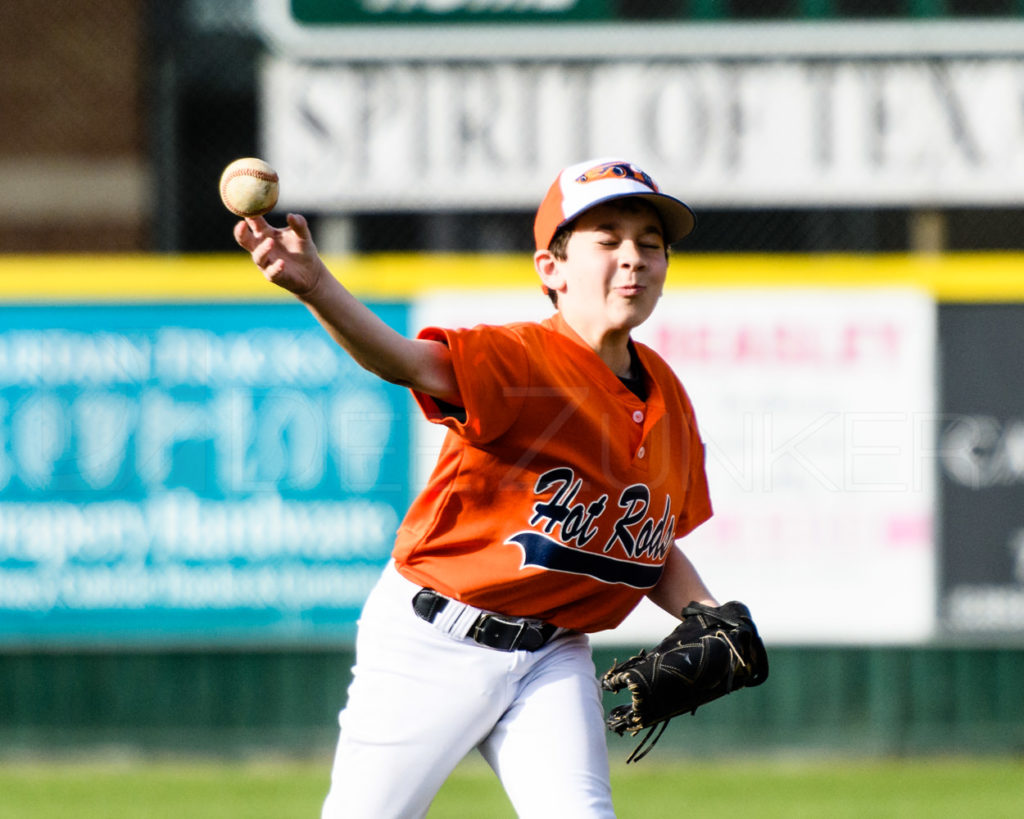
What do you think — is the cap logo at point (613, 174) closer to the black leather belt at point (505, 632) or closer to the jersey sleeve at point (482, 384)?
the jersey sleeve at point (482, 384)

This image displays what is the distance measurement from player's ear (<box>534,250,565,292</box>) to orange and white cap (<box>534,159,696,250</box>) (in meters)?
0.02

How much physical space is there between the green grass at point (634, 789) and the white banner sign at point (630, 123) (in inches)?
98.2

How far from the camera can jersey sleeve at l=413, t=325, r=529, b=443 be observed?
2523 mm

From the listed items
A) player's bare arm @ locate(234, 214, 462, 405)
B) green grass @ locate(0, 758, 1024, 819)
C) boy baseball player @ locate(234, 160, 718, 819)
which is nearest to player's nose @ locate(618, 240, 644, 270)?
boy baseball player @ locate(234, 160, 718, 819)

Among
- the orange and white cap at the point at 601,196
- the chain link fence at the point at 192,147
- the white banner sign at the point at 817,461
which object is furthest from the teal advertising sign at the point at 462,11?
the orange and white cap at the point at 601,196

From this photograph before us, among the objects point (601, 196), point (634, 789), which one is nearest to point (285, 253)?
point (601, 196)

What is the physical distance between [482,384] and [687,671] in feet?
2.28

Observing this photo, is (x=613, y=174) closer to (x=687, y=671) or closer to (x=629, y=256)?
(x=629, y=256)

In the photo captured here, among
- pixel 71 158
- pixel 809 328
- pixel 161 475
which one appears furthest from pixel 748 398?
pixel 71 158

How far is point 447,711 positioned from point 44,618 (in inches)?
151

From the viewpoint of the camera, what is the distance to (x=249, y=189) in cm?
229

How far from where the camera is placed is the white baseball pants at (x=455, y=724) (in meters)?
2.67

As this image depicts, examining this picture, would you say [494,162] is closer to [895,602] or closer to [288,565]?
[288,565]

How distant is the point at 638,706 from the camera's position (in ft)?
9.04
